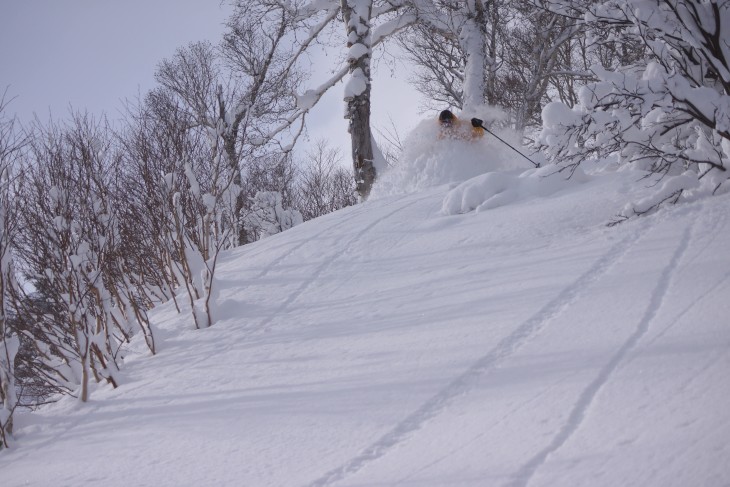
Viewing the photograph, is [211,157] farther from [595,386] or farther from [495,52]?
[495,52]

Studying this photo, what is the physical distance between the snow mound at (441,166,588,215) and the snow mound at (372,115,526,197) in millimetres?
1844

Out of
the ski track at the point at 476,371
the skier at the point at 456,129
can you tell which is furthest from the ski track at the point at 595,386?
the skier at the point at 456,129

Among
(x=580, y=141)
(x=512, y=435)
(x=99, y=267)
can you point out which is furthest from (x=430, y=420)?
(x=99, y=267)

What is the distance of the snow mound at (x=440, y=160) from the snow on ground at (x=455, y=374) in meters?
2.78

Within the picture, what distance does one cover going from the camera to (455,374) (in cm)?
282

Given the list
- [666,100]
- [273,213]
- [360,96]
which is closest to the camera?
[666,100]

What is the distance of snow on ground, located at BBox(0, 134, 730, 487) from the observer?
205 cm

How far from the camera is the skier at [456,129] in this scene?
332 inches

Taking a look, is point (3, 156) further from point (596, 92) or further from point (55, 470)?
point (596, 92)

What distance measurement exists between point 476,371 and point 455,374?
0.38 feet

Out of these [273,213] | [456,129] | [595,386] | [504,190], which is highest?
[273,213]

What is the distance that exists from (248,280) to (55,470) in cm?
321

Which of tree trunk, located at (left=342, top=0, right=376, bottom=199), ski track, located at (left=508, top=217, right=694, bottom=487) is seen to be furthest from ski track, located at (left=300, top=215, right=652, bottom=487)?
tree trunk, located at (left=342, top=0, right=376, bottom=199)

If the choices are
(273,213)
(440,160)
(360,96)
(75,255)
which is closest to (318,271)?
(75,255)
